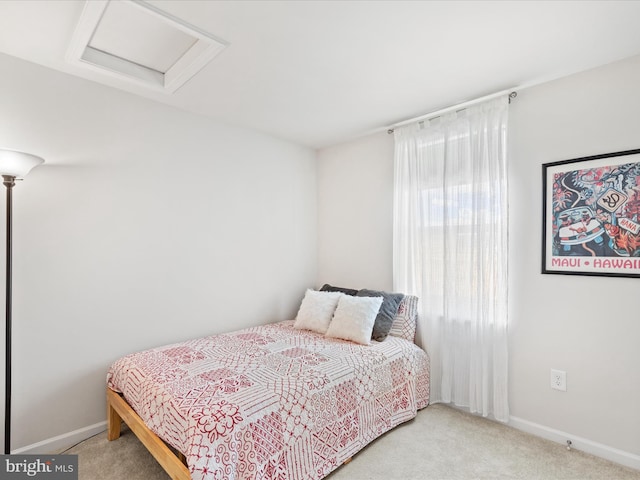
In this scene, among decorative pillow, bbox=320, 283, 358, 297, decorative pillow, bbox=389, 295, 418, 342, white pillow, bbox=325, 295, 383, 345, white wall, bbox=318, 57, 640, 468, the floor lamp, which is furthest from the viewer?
decorative pillow, bbox=320, 283, 358, 297

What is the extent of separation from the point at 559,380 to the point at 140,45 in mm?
3453

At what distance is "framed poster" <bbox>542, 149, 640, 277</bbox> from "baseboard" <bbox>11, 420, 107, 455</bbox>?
3.34 meters

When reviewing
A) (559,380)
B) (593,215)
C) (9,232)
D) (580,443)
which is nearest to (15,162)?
(9,232)

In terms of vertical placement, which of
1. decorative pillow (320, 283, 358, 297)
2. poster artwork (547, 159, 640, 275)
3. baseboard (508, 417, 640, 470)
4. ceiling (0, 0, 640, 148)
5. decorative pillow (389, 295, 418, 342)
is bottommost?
baseboard (508, 417, 640, 470)

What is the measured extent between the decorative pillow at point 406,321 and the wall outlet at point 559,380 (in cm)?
99

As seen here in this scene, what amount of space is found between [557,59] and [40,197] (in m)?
3.37

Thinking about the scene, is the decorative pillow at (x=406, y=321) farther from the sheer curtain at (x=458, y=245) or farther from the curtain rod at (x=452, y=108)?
the curtain rod at (x=452, y=108)

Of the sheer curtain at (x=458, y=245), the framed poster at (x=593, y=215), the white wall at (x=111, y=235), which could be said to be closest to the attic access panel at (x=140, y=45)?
the white wall at (x=111, y=235)

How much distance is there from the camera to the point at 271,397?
1744 mm

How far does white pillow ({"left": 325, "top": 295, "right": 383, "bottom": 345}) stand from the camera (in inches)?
104

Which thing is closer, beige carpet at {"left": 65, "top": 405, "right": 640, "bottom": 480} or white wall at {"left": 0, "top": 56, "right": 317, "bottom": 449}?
beige carpet at {"left": 65, "top": 405, "right": 640, "bottom": 480}

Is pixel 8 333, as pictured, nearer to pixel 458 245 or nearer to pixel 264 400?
pixel 264 400

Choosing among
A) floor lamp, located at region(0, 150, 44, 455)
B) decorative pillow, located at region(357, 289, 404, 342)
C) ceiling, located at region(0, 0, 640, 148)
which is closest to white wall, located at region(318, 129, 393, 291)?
decorative pillow, located at region(357, 289, 404, 342)

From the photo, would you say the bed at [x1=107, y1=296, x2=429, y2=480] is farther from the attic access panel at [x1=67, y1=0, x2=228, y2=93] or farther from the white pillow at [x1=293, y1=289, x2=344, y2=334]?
the attic access panel at [x1=67, y1=0, x2=228, y2=93]
